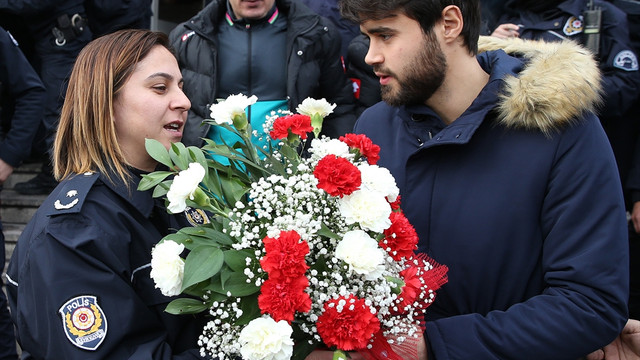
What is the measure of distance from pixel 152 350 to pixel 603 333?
132cm

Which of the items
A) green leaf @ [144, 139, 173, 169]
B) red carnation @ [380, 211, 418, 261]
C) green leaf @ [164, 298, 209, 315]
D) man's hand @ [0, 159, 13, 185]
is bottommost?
man's hand @ [0, 159, 13, 185]

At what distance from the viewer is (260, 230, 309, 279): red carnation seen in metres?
1.48

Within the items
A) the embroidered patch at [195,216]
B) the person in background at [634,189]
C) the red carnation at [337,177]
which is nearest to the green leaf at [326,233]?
the red carnation at [337,177]

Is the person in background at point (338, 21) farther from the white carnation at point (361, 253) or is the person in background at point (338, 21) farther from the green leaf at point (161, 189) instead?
the white carnation at point (361, 253)

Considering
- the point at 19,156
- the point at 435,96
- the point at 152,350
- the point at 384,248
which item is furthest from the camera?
the point at 19,156

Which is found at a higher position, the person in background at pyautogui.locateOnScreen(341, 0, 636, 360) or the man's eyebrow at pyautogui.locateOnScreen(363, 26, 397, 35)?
the man's eyebrow at pyautogui.locateOnScreen(363, 26, 397, 35)

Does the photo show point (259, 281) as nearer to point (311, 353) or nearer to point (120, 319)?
point (311, 353)

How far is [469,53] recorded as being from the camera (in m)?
2.19

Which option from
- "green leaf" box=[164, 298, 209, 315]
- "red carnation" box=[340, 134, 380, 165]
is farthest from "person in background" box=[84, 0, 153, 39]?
"green leaf" box=[164, 298, 209, 315]

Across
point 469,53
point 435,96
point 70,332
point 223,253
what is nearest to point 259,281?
point 223,253

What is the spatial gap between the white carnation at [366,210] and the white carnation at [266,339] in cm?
32

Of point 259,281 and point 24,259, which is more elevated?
point 259,281

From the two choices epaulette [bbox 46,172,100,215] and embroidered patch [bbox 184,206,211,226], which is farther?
embroidered patch [bbox 184,206,211,226]

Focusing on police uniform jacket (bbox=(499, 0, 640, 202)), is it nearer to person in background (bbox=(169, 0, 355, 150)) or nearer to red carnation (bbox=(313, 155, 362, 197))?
person in background (bbox=(169, 0, 355, 150))
